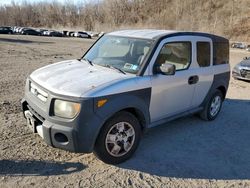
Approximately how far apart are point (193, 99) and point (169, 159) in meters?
1.49

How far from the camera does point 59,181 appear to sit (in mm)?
3654

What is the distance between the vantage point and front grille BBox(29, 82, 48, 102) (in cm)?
392

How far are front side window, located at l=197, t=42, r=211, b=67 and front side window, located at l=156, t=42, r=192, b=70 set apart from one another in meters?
0.30

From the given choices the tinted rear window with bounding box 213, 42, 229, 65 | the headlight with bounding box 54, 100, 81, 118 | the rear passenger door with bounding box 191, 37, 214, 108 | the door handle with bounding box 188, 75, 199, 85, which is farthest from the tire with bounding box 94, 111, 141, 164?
the tinted rear window with bounding box 213, 42, 229, 65

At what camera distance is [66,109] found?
366cm

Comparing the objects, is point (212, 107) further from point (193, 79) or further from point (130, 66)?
point (130, 66)

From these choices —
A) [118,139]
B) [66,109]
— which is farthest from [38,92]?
[118,139]

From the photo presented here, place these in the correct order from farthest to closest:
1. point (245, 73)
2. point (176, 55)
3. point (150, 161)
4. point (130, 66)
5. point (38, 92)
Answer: point (245, 73) < point (176, 55) < point (130, 66) < point (150, 161) < point (38, 92)

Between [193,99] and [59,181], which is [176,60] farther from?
[59,181]

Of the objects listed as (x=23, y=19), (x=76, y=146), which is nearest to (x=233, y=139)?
(x=76, y=146)

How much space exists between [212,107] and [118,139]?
2842mm

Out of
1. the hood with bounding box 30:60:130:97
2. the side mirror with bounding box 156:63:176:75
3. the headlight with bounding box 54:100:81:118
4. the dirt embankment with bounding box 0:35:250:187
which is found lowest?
the dirt embankment with bounding box 0:35:250:187

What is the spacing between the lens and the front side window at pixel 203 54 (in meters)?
5.46

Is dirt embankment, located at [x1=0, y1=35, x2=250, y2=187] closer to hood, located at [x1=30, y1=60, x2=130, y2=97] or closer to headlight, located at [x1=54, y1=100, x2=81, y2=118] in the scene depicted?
headlight, located at [x1=54, y1=100, x2=81, y2=118]
